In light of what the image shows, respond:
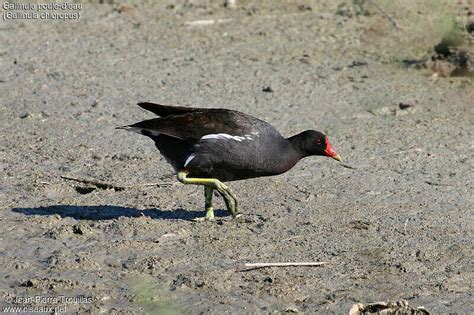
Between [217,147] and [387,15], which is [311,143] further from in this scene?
[387,15]

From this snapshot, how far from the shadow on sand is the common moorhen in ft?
0.69

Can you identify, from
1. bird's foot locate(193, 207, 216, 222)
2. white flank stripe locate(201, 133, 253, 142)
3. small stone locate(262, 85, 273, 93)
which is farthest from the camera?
small stone locate(262, 85, 273, 93)

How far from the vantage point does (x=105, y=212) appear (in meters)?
7.25

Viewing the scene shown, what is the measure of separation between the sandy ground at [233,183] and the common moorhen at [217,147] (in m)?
0.30

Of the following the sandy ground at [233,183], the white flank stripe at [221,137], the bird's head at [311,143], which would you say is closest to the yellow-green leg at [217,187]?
the sandy ground at [233,183]

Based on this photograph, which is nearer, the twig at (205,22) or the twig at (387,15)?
the twig at (387,15)

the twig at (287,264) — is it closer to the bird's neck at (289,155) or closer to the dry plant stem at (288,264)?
the dry plant stem at (288,264)

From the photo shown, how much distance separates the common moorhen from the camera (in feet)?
22.9

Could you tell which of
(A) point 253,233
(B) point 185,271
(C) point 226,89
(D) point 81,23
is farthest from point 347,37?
(B) point 185,271

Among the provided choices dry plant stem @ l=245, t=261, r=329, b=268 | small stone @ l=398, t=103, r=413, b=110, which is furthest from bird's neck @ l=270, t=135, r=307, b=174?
small stone @ l=398, t=103, r=413, b=110

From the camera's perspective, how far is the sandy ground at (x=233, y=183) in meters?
6.01

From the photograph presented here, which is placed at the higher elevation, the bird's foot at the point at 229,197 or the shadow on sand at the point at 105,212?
the bird's foot at the point at 229,197

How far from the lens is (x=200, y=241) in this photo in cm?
670

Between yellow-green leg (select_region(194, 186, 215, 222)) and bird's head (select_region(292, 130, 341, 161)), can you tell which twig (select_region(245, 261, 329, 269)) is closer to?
yellow-green leg (select_region(194, 186, 215, 222))
